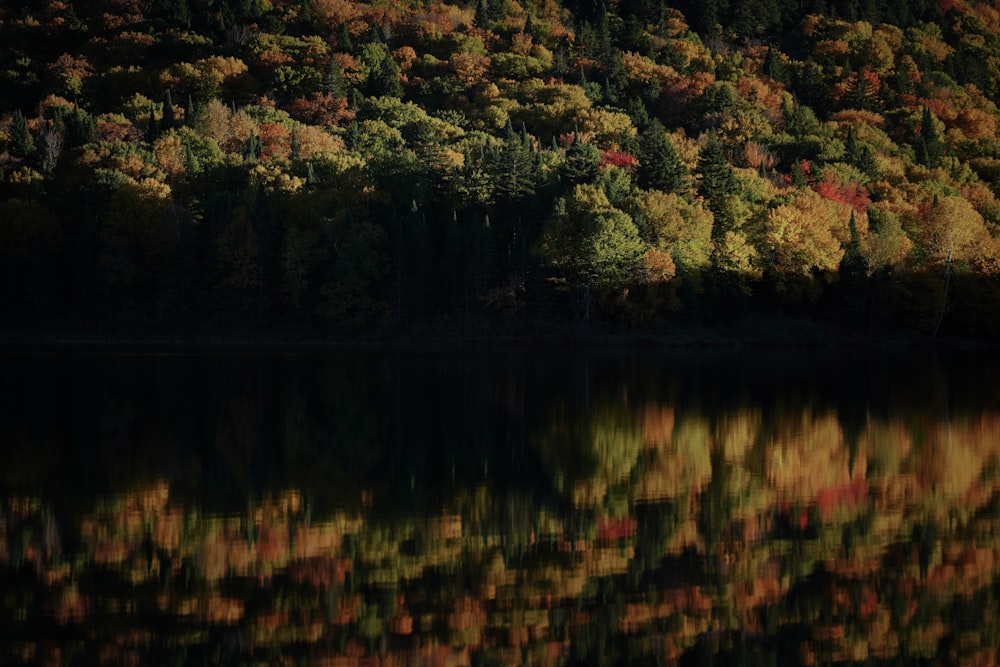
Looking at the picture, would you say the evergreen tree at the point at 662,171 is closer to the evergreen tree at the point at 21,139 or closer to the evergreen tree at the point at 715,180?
the evergreen tree at the point at 715,180

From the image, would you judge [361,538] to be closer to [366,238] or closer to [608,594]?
[608,594]

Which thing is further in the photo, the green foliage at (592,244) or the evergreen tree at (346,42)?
the evergreen tree at (346,42)

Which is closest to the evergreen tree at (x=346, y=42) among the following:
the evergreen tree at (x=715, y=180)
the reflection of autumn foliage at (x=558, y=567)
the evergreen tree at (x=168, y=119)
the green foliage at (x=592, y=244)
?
the evergreen tree at (x=168, y=119)

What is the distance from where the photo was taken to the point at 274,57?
572 feet

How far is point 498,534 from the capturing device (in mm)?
19812

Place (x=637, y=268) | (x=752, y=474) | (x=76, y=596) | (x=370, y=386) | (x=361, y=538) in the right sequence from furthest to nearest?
(x=637, y=268) → (x=370, y=386) → (x=752, y=474) → (x=361, y=538) → (x=76, y=596)

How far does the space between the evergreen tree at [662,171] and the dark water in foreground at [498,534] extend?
62934mm

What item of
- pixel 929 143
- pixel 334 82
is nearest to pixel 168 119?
pixel 334 82

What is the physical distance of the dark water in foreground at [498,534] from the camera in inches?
575

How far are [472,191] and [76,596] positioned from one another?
289 feet

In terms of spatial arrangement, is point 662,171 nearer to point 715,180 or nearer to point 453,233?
point 715,180

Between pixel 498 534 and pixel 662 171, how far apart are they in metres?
85.0

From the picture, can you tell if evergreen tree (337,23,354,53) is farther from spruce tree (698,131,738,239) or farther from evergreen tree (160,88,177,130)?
spruce tree (698,131,738,239)

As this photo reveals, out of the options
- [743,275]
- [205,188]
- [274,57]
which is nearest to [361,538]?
[743,275]
